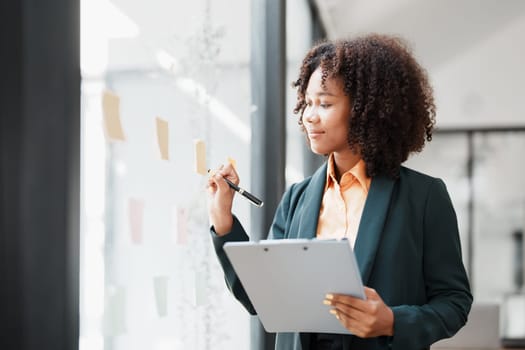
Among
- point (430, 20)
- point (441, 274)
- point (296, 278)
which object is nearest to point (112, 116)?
point (296, 278)

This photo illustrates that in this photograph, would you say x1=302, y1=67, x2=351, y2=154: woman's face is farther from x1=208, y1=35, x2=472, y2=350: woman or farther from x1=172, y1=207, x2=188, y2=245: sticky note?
x1=172, y1=207, x2=188, y2=245: sticky note

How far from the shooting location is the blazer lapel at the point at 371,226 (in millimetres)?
1214

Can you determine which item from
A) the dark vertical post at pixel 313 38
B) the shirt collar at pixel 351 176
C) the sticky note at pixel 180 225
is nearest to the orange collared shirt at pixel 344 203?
the shirt collar at pixel 351 176

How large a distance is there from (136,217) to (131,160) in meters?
0.11

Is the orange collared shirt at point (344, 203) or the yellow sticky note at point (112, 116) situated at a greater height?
the yellow sticky note at point (112, 116)

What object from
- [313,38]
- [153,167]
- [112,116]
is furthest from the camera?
[313,38]

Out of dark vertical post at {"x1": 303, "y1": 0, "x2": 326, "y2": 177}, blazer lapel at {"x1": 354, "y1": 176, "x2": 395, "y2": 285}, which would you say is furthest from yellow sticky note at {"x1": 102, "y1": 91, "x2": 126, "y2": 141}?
dark vertical post at {"x1": 303, "y1": 0, "x2": 326, "y2": 177}

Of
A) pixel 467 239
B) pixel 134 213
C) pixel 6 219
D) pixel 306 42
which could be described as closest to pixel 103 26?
pixel 134 213

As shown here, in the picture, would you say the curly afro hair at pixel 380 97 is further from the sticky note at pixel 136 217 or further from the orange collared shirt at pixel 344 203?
the sticky note at pixel 136 217

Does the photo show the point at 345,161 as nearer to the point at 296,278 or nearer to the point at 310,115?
the point at 310,115

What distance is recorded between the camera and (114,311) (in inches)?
43.9

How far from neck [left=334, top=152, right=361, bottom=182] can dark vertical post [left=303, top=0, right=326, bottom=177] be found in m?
2.47

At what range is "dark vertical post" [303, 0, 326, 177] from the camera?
12.9 feet

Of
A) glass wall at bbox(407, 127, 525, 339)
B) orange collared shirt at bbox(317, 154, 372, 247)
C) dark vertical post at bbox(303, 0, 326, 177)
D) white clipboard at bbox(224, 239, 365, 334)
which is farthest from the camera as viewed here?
glass wall at bbox(407, 127, 525, 339)
